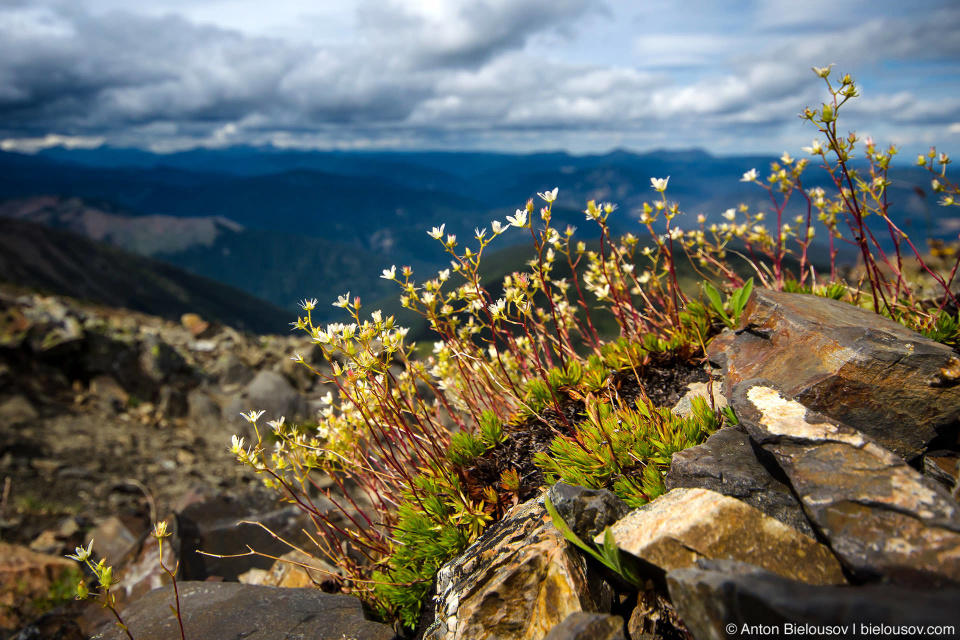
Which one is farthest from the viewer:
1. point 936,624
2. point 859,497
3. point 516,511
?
point 516,511

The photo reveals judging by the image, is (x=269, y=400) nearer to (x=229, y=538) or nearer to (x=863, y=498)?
(x=229, y=538)

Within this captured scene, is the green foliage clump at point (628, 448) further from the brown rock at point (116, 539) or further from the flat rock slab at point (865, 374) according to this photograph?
the brown rock at point (116, 539)

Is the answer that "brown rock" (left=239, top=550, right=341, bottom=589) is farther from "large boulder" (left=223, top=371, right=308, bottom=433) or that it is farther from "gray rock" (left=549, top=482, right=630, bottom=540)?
"large boulder" (left=223, top=371, right=308, bottom=433)

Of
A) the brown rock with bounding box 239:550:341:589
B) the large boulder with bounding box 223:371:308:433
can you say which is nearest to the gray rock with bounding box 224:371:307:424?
the large boulder with bounding box 223:371:308:433

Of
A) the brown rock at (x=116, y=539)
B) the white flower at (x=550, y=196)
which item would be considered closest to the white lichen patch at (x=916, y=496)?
the white flower at (x=550, y=196)

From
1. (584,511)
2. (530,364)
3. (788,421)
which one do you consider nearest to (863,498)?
(788,421)

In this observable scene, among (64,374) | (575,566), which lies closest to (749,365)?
Answer: (575,566)

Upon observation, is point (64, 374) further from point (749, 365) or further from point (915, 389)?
point (915, 389)
